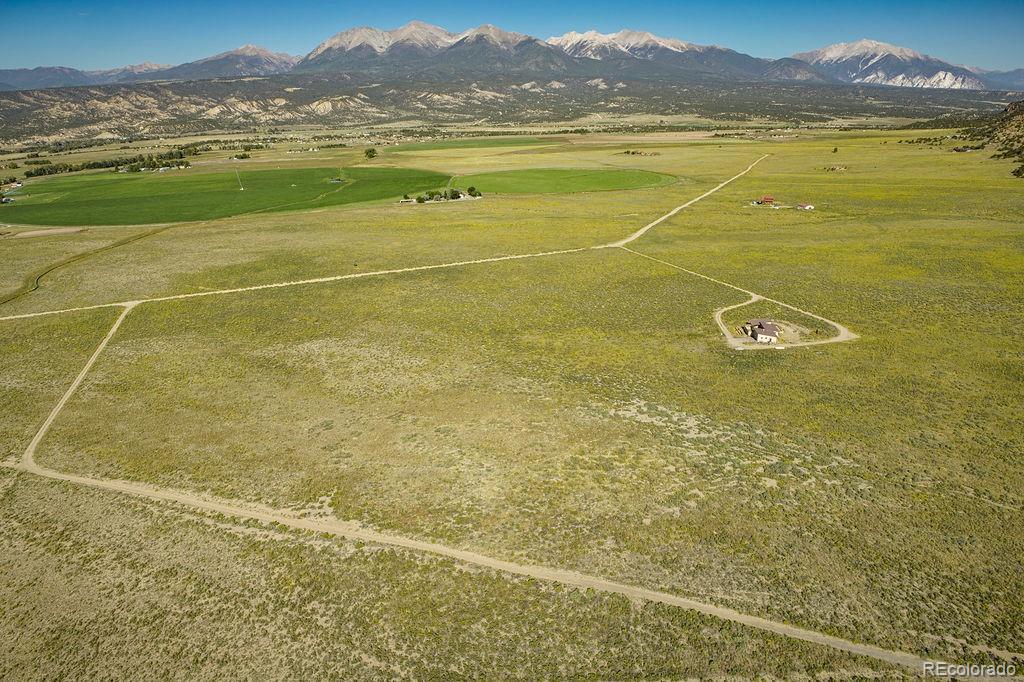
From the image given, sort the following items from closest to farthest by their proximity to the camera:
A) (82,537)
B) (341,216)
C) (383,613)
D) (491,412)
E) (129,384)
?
(383,613), (82,537), (491,412), (129,384), (341,216)

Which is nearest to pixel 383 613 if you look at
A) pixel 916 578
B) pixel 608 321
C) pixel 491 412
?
pixel 491 412

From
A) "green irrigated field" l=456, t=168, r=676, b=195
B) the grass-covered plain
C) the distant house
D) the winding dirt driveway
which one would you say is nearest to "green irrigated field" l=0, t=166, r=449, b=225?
"green irrigated field" l=456, t=168, r=676, b=195

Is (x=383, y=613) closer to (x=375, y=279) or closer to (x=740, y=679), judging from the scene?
(x=740, y=679)

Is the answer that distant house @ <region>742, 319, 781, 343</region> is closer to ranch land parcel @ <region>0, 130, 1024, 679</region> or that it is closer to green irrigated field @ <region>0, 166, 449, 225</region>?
ranch land parcel @ <region>0, 130, 1024, 679</region>
